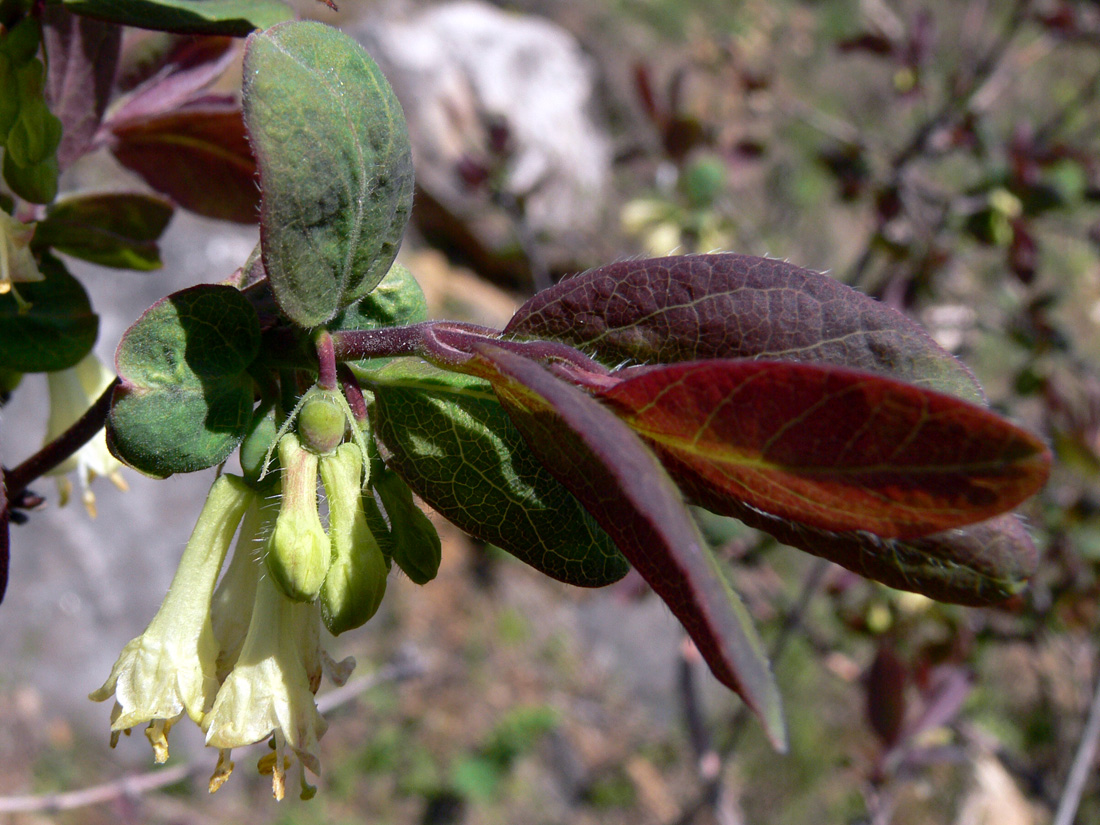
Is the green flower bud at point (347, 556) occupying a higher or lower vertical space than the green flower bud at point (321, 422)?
lower

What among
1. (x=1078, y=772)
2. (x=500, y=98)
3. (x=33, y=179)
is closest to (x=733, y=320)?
(x=33, y=179)

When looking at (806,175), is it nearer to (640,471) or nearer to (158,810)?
(158,810)

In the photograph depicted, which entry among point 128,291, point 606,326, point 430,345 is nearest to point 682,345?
point 606,326

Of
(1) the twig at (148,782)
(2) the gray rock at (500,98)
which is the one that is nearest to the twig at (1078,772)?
(1) the twig at (148,782)

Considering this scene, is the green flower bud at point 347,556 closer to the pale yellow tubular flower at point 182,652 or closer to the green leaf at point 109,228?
the pale yellow tubular flower at point 182,652

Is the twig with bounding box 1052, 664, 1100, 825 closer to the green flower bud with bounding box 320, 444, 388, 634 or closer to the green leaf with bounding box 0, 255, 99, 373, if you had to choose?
the green flower bud with bounding box 320, 444, 388, 634

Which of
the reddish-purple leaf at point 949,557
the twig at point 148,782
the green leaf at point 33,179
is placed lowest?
the twig at point 148,782
